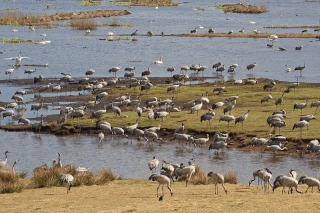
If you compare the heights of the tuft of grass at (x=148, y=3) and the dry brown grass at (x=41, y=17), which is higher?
the dry brown grass at (x=41, y=17)

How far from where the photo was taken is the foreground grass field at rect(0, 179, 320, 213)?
19953 mm

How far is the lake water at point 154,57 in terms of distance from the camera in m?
34.6

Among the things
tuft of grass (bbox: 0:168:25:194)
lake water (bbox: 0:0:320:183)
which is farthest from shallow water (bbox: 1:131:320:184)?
tuft of grass (bbox: 0:168:25:194)

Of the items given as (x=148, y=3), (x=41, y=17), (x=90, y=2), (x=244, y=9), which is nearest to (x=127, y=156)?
(x=41, y=17)

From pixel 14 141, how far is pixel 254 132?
12.9 meters

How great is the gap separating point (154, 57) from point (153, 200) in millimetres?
53934

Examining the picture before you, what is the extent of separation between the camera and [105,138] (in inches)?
1587

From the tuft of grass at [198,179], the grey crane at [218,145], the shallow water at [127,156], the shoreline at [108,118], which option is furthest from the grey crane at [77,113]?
the tuft of grass at [198,179]

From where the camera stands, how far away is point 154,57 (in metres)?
74.9

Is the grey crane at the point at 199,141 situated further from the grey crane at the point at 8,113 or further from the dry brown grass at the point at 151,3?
the dry brown grass at the point at 151,3

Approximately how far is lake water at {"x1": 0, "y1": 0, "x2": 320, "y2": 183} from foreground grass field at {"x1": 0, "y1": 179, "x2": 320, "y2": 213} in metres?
6.39

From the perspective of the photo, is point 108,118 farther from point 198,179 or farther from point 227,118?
point 198,179

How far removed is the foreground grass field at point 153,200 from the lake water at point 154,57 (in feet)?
21.0

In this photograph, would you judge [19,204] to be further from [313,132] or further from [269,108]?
[269,108]
